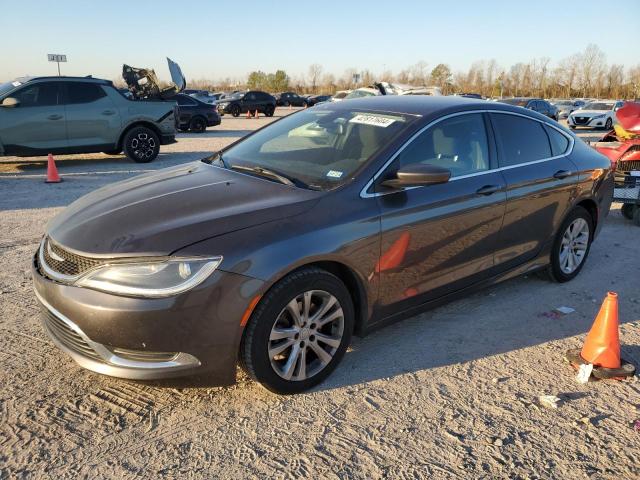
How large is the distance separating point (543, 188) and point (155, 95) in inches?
411

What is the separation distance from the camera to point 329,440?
273 cm

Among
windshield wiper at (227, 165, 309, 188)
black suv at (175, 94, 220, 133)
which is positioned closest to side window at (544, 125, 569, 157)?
windshield wiper at (227, 165, 309, 188)

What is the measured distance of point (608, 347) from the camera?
341 cm

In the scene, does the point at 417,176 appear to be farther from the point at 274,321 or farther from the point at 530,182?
the point at 530,182

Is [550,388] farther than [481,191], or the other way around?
[481,191]

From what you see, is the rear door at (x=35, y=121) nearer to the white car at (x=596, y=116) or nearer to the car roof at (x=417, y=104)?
the car roof at (x=417, y=104)

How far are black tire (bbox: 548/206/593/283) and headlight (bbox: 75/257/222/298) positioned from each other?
337 cm

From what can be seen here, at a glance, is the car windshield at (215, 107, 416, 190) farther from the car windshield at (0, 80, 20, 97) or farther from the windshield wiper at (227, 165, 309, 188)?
the car windshield at (0, 80, 20, 97)

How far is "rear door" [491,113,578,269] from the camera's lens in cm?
416

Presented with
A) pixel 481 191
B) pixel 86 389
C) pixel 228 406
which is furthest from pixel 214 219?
pixel 481 191

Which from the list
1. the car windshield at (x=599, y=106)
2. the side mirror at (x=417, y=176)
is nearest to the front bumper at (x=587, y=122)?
the car windshield at (x=599, y=106)

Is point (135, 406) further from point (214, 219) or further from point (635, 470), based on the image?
point (635, 470)

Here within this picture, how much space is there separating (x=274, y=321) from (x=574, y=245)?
11.3 feet

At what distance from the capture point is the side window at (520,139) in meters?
4.21
